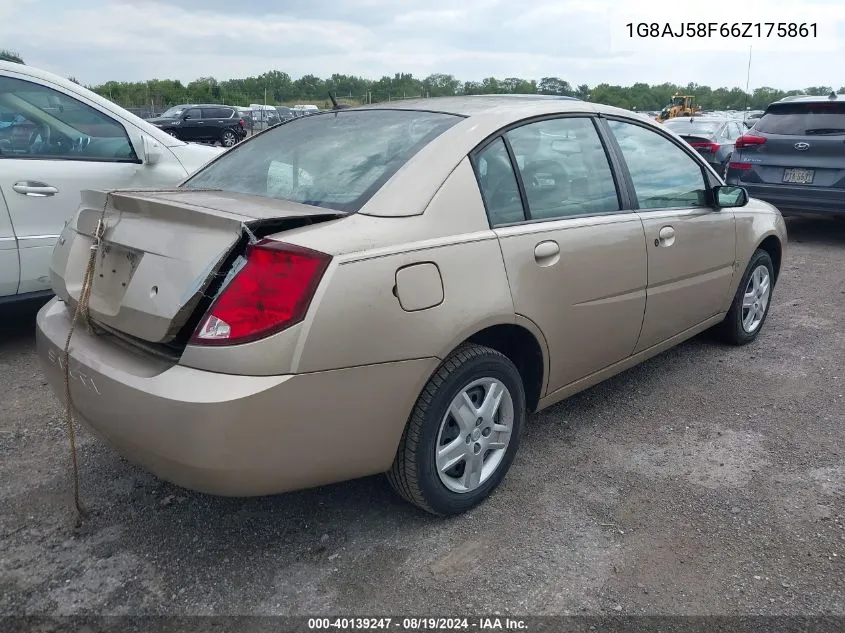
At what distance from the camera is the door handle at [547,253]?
9.20 feet

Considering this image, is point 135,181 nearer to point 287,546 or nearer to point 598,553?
point 287,546

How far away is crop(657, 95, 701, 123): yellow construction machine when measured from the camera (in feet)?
103

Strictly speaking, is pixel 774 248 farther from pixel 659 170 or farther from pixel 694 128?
pixel 694 128

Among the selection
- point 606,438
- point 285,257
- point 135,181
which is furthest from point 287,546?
point 135,181

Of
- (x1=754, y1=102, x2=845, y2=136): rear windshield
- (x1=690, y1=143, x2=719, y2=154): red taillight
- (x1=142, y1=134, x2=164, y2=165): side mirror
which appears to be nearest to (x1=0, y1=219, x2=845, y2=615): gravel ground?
(x1=142, y1=134, x2=164, y2=165): side mirror

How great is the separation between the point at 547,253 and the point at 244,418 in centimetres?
138

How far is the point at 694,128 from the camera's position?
1319 centimetres

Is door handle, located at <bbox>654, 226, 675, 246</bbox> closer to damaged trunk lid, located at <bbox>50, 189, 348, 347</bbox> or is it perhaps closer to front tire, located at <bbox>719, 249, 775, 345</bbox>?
front tire, located at <bbox>719, 249, 775, 345</bbox>

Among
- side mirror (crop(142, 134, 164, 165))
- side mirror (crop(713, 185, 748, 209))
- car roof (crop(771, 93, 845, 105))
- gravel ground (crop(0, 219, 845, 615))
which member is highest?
side mirror (crop(142, 134, 164, 165))

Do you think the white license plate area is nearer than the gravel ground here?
No

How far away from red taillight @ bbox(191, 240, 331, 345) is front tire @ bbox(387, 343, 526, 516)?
594 millimetres

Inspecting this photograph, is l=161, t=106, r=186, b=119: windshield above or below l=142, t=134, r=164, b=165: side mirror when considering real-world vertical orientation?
above

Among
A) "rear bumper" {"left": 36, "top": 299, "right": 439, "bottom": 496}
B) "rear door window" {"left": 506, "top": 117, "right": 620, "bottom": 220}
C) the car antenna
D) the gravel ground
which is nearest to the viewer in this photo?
"rear bumper" {"left": 36, "top": 299, "right": 439, "bottom": 496}

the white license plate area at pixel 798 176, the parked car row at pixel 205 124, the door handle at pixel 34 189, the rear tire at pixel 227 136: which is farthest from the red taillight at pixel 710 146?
the rear tire at pixel 227 136
